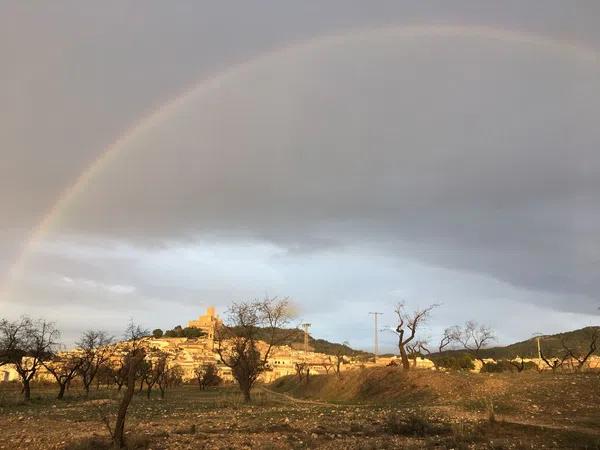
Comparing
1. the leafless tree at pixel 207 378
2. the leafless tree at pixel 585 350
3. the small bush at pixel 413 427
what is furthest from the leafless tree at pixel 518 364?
the leafless tree at pixel 207 378

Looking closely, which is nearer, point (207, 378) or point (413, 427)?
point (413, 427)

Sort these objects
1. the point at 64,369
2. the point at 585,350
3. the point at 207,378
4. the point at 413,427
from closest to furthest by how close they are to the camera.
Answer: the point at 413,427 < the point at 64,369 < the point at 585,350 < the point at 207,378

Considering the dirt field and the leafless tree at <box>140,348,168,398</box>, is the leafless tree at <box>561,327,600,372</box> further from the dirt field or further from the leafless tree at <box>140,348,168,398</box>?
the leafless tree at <box>140,348,168,398</box>

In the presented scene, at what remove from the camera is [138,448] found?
16156mm

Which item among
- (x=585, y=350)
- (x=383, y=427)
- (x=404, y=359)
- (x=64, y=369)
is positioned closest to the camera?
(x=383, y=427)

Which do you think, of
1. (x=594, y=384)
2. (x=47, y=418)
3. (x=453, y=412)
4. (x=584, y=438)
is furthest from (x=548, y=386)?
(x=47, y=418)

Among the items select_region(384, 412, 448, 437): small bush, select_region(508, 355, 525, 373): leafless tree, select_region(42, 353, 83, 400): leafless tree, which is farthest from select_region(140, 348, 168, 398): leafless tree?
select_region(508, 355, 525, 373): leafless tree

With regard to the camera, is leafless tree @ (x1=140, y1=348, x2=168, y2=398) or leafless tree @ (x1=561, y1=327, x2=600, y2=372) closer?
leafless tree @ (x1=561, y1=327, x2=600, y2=372)

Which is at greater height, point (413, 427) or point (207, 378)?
point (413, 427)

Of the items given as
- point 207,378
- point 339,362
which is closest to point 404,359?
point 339,362

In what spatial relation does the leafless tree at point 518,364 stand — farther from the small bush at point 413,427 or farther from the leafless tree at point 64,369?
the leafless tree at point 64,369

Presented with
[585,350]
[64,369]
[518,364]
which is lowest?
[64,369]

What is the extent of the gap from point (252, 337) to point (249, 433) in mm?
29661

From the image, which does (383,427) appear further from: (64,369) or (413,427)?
(64,369)
